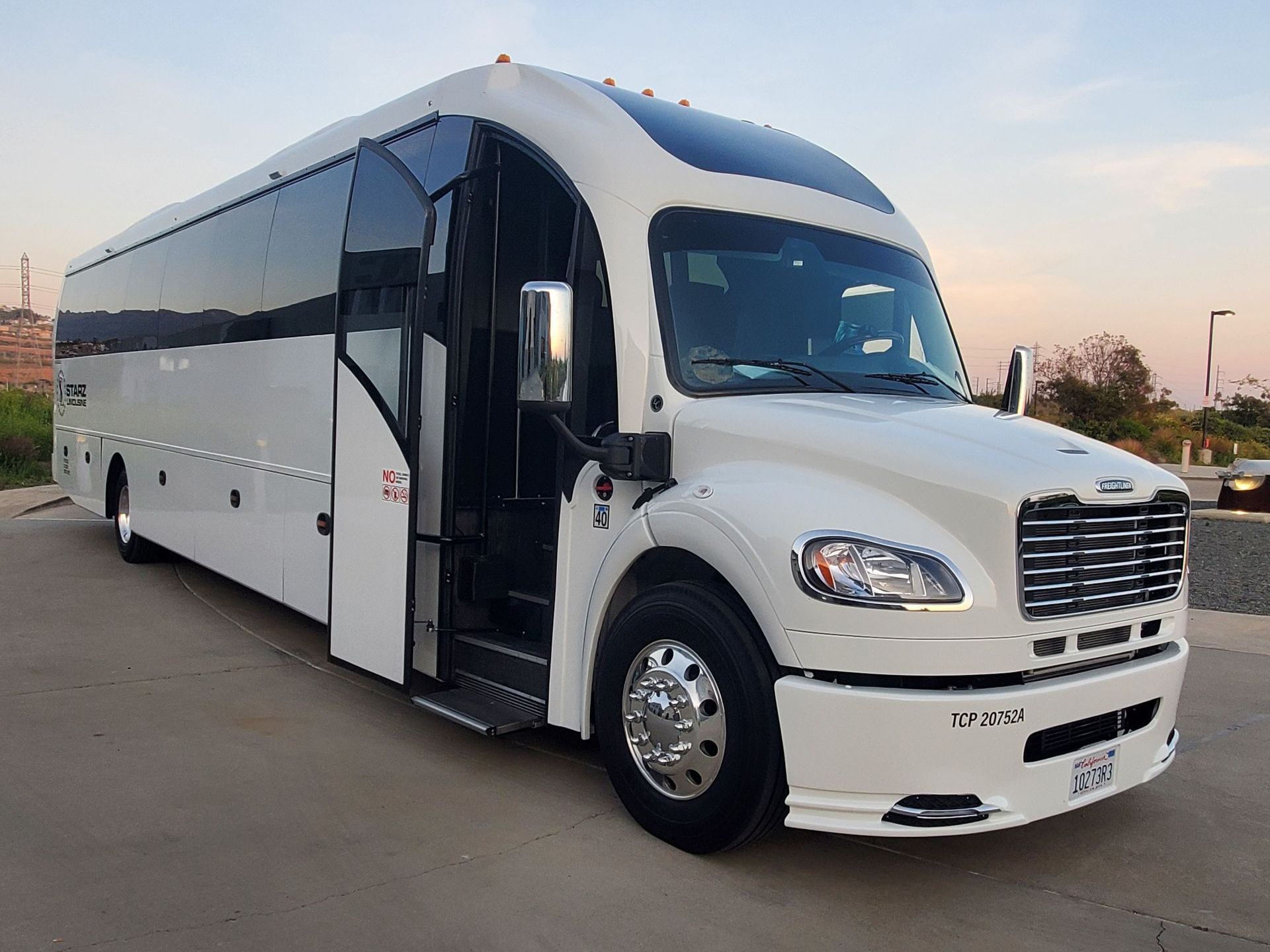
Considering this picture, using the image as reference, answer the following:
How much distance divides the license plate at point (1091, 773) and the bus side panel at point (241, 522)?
→ 5086 millimetres

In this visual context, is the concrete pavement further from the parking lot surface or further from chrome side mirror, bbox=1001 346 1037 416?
chrome side mirror, bbox=1001 346 1037 416

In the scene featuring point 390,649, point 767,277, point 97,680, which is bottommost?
point 97,680

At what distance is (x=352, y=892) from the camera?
153 inches

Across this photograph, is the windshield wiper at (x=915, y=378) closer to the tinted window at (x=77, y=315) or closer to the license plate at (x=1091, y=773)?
the license plate at (x=1091, y=773)

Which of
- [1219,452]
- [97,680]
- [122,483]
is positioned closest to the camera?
[97,680]

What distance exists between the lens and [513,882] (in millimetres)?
3963

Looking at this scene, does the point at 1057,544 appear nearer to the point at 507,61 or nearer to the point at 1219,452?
the point at 507,61

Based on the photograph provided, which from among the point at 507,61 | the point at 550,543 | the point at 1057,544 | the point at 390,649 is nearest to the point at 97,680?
the point at 390,649

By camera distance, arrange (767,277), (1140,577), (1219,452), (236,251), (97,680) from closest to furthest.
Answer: (1140,577) → (767,277) → (97,680) → (236,251) → (1219,452)

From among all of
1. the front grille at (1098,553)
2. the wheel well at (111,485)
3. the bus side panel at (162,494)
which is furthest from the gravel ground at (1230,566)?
the wheel well at (111,485)

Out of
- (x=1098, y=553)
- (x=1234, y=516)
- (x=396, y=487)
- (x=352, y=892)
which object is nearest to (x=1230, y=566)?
(x=1234, y=516)

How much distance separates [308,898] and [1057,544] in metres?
2.92

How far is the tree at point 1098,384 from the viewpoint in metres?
40.9

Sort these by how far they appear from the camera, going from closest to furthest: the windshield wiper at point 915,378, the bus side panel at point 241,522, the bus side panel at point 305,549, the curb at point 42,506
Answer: the windshield wiper at point 915,378 → the bus side panel at point 305,549 → the bus side panel at point 241,522 → the curb at point 42,506
